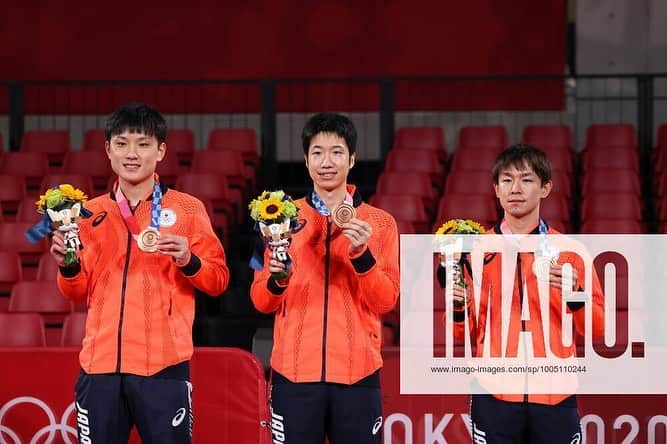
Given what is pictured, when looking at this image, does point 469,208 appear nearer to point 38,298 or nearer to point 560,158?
point 560,158

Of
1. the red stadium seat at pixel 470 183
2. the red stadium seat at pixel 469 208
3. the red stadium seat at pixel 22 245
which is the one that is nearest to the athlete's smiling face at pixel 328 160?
the red stadium seat at pixel 469 208

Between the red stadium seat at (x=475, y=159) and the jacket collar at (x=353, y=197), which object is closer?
the jacket collar at (x=353, y=197)

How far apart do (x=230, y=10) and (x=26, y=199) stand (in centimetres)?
398

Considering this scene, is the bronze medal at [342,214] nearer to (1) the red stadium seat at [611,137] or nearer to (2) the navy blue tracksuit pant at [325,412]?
(2) the navy blue tracksuit pant at [325,412]

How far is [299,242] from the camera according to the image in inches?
211

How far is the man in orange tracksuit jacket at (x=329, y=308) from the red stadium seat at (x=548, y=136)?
582 centimetres

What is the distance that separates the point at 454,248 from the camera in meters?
5.25

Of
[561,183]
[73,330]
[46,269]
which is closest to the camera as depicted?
[73,330]

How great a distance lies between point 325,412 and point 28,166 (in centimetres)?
A: 623

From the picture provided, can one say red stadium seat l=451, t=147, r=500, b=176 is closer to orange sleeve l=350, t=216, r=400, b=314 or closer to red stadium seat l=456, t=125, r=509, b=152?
red stadium seat l=456, t=125, r=509, b=152

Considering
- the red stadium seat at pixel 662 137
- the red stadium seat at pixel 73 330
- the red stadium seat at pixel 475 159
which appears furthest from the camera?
the red stadium seat at pixel 662 137

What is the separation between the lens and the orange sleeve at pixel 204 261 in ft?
17.0

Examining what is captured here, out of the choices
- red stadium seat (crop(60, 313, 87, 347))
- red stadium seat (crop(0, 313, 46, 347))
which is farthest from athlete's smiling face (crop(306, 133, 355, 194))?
red stadium seat (crop(0, 313, 46, 347))

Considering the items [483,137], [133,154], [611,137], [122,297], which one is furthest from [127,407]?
[611,137]
